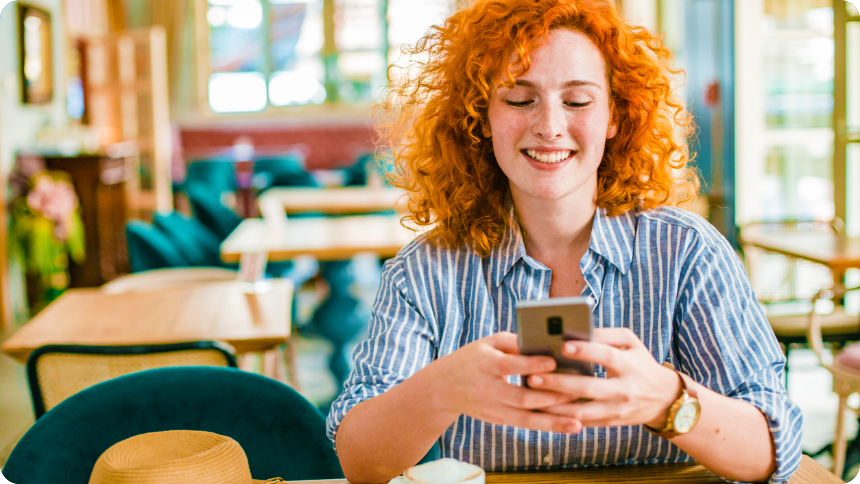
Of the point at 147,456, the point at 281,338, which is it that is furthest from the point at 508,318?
the point at 281,338

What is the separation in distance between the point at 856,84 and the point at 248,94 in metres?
7.23

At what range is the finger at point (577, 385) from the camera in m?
0.72

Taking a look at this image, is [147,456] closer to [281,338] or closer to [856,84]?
[281,338]

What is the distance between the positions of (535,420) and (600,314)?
1.16ft

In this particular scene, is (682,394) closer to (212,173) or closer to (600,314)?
(600,314)

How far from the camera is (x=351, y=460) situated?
96 cm

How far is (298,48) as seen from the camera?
9500 mm

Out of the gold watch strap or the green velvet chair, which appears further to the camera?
the green velvet chair

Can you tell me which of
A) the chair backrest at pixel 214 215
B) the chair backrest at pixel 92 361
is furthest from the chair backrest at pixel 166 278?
the chair backrest at pixel 214 215

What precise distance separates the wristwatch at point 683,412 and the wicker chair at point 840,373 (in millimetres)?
1583

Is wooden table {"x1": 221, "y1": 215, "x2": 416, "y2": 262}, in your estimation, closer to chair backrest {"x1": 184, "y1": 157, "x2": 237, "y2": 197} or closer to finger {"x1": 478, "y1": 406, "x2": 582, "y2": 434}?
finger {"x1": 478, "y1": 406, "x2": 582, "y2": 434}

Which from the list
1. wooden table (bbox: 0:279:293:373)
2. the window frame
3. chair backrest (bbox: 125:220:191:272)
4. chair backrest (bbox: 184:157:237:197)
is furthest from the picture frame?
wooden table (bbox: 0:279:293:373)

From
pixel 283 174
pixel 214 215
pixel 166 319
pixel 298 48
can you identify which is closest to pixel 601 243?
pixel 166 319

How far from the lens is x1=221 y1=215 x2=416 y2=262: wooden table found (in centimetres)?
298
